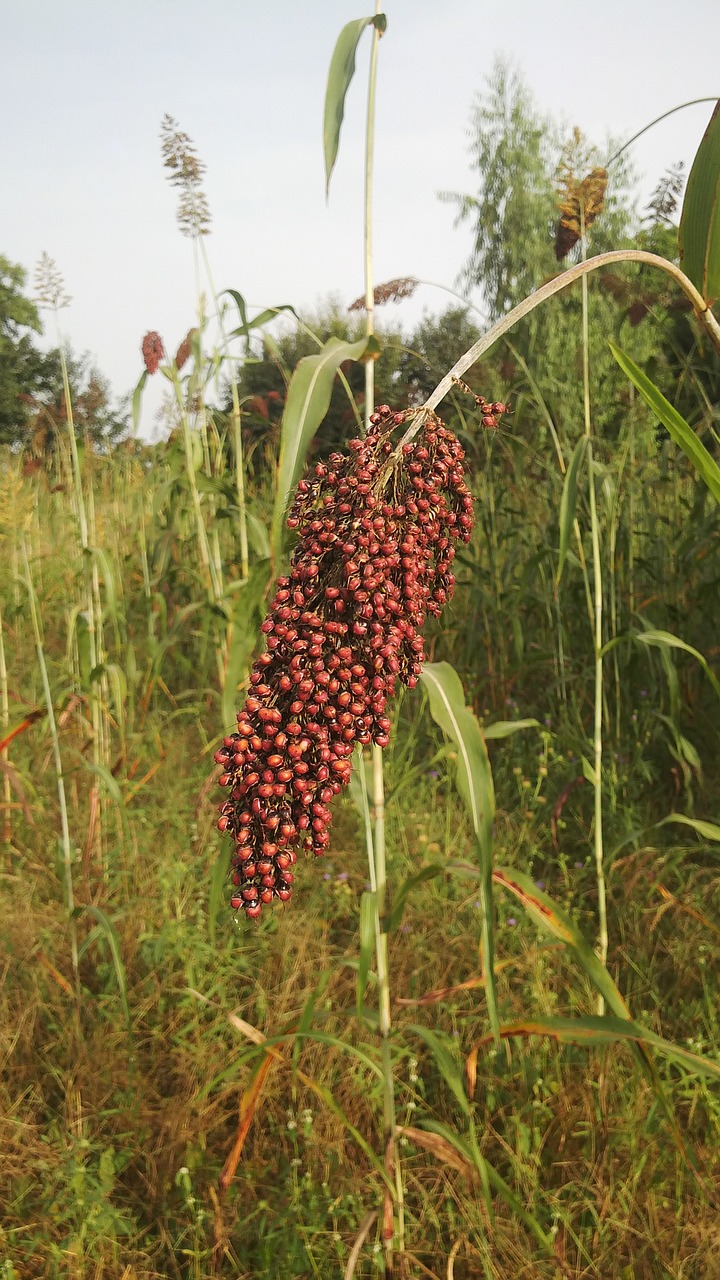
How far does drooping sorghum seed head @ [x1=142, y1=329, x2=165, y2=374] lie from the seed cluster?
2.69m

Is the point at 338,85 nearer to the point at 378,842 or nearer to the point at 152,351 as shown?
the point at 378,842

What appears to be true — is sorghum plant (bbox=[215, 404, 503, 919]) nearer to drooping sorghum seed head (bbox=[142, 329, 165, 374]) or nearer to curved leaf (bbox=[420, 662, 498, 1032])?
curved leaf (bbox=[420, 662, 498, 1032])

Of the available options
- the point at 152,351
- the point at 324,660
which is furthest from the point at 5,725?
the point at 324,660

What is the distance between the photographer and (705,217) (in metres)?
1.00

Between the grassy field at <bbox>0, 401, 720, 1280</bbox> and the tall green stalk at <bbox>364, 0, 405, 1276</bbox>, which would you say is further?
the grassy field at <bbox>0, 401, 720, 1280</bbox>

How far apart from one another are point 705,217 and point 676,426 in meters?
0.26

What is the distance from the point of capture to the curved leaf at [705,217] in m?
0.99

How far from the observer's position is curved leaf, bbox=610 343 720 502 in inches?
37.5

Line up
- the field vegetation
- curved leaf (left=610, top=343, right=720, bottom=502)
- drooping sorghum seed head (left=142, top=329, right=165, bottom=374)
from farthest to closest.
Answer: drooping sorghum seed head (left=142, top=329, right=165, bottom=374) → the field vegetation → curved leaf (left=610, top=343, right=720, bottom=502)

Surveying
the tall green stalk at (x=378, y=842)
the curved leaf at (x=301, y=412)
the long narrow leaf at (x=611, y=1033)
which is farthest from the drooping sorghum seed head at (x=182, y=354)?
the long narrow leaf at (x=611, y=1033)

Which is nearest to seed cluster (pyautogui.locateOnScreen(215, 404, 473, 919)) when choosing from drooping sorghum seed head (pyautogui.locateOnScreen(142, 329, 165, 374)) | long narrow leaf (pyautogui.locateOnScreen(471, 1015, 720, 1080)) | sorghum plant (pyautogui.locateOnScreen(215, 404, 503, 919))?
sorghum plant (pyautogui.locateOnScreen(215, 404, 503, 919))

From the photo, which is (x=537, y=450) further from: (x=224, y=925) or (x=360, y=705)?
(x=360, y=705)

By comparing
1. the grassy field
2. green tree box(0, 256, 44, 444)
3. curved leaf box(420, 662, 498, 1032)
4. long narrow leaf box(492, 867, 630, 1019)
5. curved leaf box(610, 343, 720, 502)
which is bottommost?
the grassy field

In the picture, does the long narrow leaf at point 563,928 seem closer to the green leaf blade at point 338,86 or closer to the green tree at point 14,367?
the green leaf blade at point 338,86
